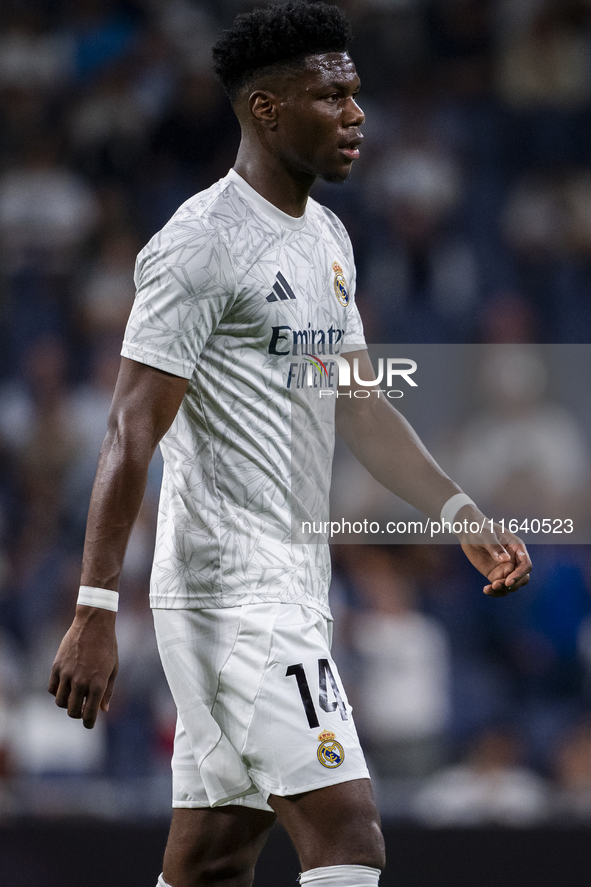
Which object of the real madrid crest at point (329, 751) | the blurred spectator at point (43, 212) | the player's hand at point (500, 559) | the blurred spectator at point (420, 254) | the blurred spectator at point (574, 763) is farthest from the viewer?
the blurred spectator at point (43, 212)

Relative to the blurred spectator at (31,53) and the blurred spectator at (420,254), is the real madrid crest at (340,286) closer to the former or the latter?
the blurred spectator at (420,254)

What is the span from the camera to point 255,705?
6.91 ft

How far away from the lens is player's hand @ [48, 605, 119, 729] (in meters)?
1.93

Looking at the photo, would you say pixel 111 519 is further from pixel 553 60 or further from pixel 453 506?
pixel 553 60

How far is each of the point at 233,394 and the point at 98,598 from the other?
0.49m

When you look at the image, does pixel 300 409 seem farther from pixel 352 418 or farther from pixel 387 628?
pixel 387 628

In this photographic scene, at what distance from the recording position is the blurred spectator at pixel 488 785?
4375 millimetres

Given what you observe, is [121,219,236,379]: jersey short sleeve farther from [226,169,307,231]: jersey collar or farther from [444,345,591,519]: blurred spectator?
[444,345,591,519]: blurred spectator

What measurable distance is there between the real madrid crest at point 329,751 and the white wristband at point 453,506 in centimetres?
58

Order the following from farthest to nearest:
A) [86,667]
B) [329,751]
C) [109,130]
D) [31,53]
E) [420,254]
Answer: [31,53], [109,130], [420,254], [329,751], [86,667]

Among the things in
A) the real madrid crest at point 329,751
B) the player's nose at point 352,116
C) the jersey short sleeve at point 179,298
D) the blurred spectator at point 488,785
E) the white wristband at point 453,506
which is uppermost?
the player's nose at point 352,116

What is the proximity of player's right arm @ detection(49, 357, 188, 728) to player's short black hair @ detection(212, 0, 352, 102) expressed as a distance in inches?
28.9

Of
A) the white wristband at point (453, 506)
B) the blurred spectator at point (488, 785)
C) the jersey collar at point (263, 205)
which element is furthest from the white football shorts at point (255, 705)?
the blurred spectator at point (488, 785)

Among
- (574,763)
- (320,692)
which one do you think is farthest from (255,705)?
(574,763)
